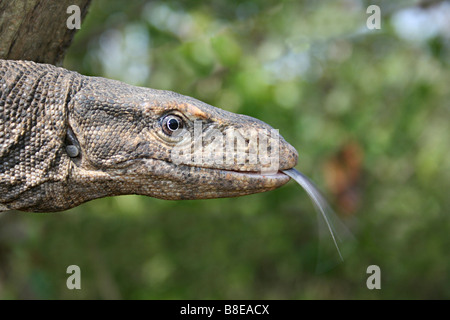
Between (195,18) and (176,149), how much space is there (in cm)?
484

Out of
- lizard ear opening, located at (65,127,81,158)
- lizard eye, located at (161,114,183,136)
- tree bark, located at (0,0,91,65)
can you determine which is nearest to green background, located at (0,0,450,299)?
tree bark, located at (0,0,91,65)

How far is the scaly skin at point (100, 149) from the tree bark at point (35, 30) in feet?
1.01

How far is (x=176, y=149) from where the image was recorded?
2.88 meters

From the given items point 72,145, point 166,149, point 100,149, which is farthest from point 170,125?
point 72,145

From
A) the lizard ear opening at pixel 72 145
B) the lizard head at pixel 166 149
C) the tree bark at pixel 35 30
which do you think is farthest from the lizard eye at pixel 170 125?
the tree bark at pixel 35 30

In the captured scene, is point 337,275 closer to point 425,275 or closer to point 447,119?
point 425,275

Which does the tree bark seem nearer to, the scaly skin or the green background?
the scaly skin

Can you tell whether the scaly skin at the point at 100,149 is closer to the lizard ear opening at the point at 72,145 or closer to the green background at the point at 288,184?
the lizard ear opening at the point at 72,145

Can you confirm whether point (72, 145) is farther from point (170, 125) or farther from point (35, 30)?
point (35, 30)

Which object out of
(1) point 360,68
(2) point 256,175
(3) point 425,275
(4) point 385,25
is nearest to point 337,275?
(3) point 425,275

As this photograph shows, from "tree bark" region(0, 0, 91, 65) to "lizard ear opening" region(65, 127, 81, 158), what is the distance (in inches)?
24.8

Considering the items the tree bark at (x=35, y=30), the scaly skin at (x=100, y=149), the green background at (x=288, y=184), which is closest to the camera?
the scaly skin at (x=100, y=149)

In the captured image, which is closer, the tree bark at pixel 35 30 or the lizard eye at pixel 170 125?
the lizard eye at pixel 170 125

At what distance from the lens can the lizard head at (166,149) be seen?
2.86 m
